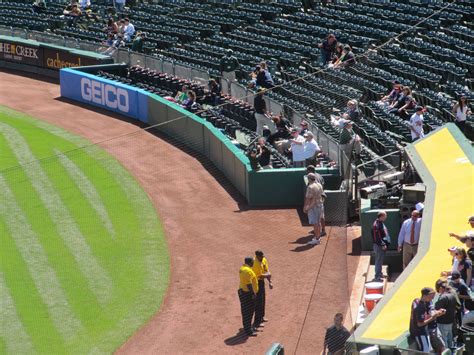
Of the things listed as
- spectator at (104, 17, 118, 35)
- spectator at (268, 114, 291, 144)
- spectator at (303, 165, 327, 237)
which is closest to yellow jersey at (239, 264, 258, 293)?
spectator at (303, 165, 327, 237)

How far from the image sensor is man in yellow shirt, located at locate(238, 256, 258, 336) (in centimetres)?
1792

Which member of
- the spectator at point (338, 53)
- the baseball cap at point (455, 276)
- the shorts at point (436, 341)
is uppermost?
the spectator at point (338, 53)

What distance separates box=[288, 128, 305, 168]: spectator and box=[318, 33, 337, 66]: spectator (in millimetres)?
7553

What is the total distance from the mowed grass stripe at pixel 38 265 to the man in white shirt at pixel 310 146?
6.39m

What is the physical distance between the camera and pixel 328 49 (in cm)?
3228

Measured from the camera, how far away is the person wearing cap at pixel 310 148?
967 inches

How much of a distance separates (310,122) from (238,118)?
3.96m

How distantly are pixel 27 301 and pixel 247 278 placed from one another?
3.73 m

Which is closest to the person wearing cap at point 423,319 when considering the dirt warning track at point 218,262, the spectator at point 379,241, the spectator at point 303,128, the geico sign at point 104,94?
the dirt warning track at point 218,262

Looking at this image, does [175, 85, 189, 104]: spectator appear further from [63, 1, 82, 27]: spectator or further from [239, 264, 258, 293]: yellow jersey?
[239, 264, 258, 293]: yellow jersey

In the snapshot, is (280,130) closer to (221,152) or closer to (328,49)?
(221,152)

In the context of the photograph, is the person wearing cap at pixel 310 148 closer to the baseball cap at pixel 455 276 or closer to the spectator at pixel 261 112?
the spectator at pixel 261 112

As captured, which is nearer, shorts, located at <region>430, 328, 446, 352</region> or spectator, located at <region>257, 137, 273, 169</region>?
shorts, located at <region>430, 328, 446, 352</region>

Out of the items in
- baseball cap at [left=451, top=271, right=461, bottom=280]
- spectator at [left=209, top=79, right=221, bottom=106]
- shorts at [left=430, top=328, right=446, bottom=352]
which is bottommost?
spectator at [left=209, top=79, right=221, bottom=106]
